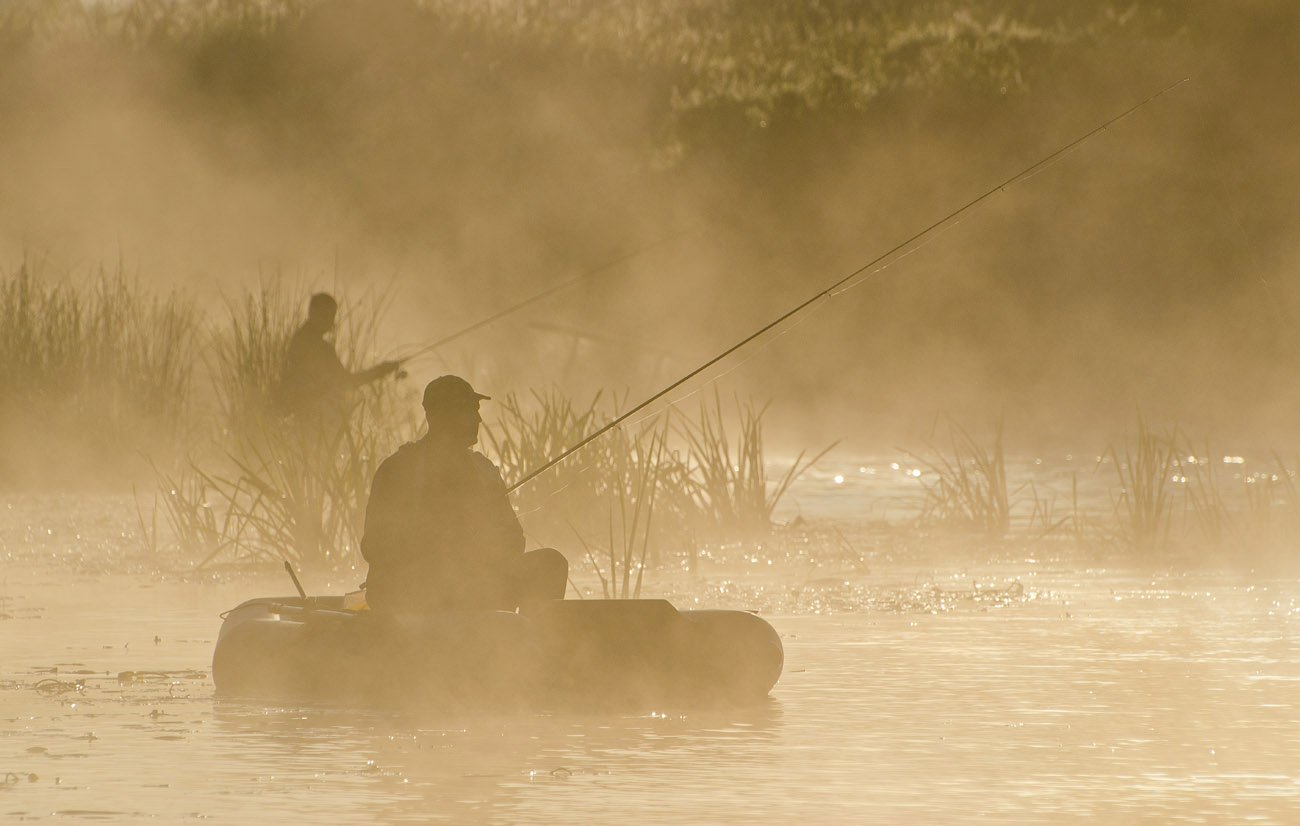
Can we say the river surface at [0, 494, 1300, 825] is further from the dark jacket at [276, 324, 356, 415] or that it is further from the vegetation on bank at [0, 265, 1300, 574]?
the dark jacket at [276, 324, 356, 415]

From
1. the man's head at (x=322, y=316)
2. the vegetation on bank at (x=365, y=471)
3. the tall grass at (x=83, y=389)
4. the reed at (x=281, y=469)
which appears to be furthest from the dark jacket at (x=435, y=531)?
the tall grass at (x=83, y=389)

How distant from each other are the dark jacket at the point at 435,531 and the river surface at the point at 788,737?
56 cm

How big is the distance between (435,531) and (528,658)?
659 millimetres

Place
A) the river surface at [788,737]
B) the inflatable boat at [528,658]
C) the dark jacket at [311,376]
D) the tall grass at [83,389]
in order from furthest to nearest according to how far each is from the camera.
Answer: the tall grass at [83,389] < the dark jacket at [311,376] < the inflatable boat at [528,658] < the river surface at [788,737]

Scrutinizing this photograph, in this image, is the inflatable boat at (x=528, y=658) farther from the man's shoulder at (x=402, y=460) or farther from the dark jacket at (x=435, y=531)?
the man's shoulder at (x=402, y=460)

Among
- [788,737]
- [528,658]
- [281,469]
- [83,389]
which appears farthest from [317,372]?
[788,737]

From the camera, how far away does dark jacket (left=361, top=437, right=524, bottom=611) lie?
29.9 ft

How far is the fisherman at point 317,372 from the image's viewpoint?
15.8 metres

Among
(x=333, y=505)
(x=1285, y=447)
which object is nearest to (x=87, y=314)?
(x=333, y=505)

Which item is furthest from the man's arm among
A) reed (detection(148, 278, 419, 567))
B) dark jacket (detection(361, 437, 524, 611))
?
reed (detection(148, 278, 419, 567))

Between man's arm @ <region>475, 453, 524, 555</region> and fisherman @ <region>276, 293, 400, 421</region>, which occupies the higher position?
fisherman @ <region>276, 293, 400, 421</region>

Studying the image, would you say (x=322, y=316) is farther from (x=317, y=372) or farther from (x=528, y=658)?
(x=528, y=658)

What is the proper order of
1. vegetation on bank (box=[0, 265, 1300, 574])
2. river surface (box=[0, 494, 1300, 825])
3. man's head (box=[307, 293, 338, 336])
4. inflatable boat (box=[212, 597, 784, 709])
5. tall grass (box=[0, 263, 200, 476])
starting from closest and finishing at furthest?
river surface (box=[0, 494, 1300, 825]) < inflatable boat (box=[212, 597, 784, 709]) < vegetation on bank (box=[0, 265, 1300, 574]) < man's head (box=[307, 293, 338, 336]) < tall grass (box=[0, 263, 200, 476])

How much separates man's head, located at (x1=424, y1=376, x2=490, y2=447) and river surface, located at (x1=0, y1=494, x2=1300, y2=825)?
101 cm
